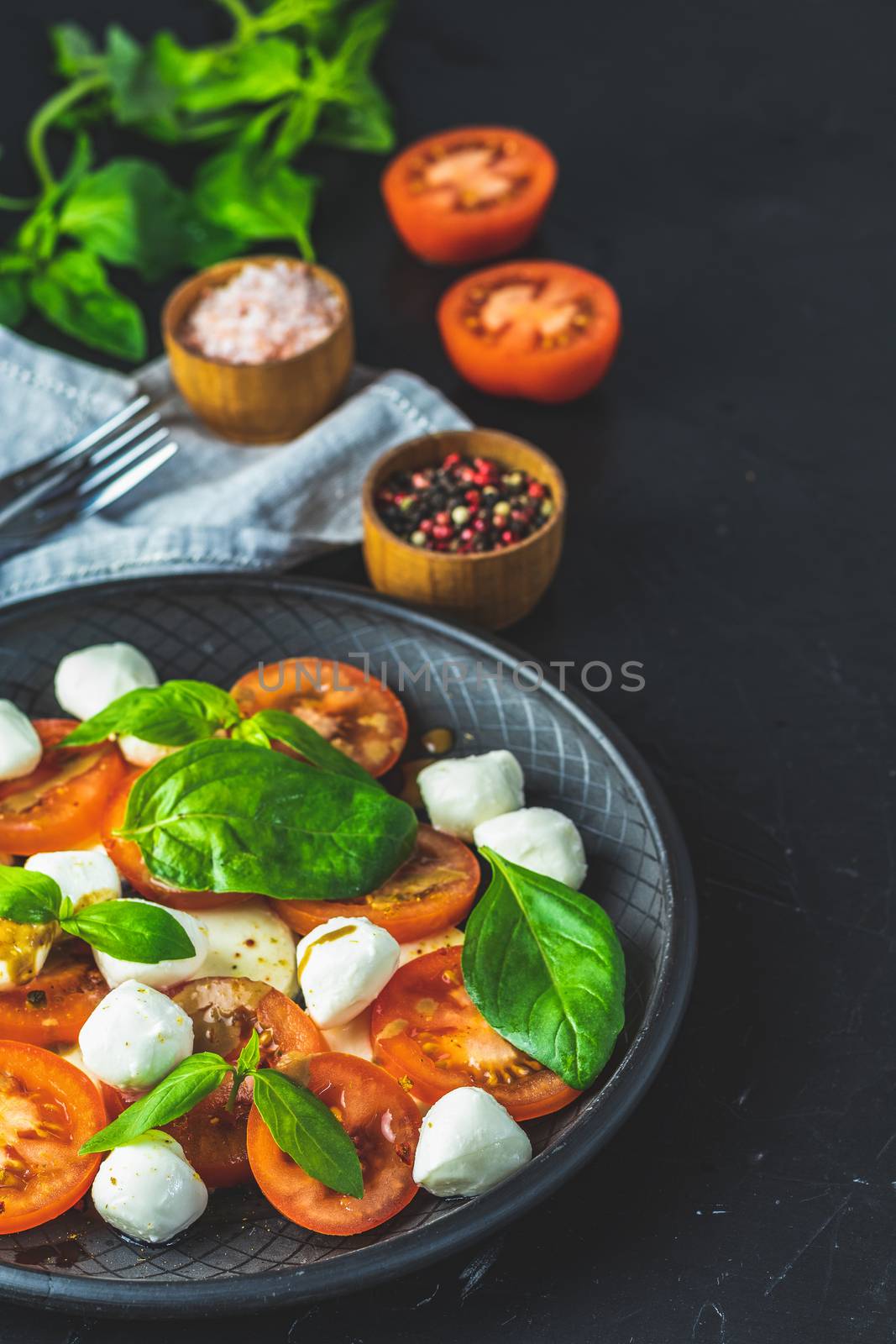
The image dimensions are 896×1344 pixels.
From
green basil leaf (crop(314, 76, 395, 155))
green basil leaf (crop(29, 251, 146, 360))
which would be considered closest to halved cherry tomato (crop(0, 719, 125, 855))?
green basil leaf (crop(29, 251, 146, 360))

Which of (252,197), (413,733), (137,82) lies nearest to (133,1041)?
(413,733)

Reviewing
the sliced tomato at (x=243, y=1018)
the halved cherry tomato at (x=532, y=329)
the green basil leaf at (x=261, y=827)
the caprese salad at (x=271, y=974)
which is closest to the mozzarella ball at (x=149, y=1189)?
the caprese salad at (x=271, y=974)

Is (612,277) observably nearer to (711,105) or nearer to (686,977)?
(711,105)

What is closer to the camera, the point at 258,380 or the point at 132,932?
the point at 132,932

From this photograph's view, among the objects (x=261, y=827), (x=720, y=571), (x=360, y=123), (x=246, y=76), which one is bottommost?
(x=720, y=571)

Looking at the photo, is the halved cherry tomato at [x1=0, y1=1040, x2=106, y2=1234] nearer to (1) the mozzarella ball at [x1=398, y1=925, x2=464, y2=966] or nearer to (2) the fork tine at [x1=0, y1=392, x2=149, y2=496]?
(1) the mozzarella ball at [x1=398, y1=925, x2=464, y2=966]

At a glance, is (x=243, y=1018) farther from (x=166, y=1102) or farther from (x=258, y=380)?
(x=258, y=380)

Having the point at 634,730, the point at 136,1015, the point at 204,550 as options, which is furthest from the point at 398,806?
the point at 204,550
